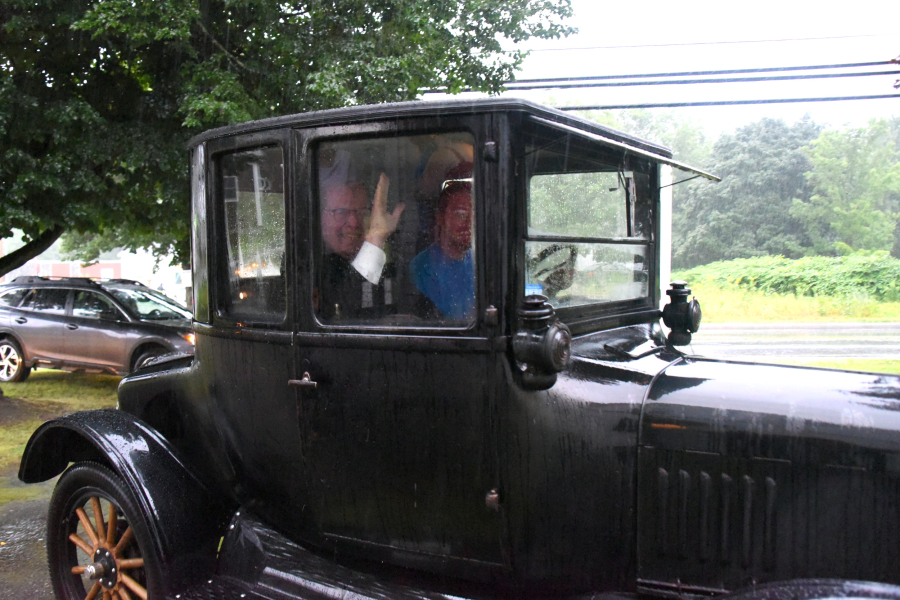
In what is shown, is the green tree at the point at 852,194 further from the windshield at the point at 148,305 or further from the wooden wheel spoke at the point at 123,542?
the wooden wheel spoke at the point at 123,542

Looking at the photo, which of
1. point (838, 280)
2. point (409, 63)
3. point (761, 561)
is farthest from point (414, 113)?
point (838, 280)

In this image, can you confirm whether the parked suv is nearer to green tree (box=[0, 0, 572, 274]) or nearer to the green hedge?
green tree (box=[0, 0, 572, 274])

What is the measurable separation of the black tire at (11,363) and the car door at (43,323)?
0.27 m

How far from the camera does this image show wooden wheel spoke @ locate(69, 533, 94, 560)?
2771 mm

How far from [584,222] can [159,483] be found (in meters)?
1.83

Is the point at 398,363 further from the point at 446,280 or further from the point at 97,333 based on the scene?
the point at 97,333

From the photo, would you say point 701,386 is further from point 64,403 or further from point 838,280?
point 838,280

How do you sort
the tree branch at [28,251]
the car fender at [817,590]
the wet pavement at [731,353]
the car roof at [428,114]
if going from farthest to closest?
the tree branch at [28,251] < the wet pavement at [731,353] < the car roof at [428,114] < the car fender at [817,590]

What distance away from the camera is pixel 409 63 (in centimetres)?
721

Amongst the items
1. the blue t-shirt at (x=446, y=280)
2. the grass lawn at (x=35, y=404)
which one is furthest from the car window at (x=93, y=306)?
the blue t-shirt at (x=446, y=280)

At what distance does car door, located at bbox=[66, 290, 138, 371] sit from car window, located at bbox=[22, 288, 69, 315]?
0.88ft

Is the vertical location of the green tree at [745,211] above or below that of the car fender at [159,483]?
above

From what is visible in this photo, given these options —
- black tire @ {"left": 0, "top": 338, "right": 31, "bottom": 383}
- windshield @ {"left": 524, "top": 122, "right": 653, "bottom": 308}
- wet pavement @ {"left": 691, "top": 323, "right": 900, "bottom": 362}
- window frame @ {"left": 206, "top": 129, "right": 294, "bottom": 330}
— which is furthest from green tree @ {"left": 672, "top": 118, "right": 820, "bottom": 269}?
window frame @ {"left": 206, "top": 129, "right": 294, "bottom": 330}

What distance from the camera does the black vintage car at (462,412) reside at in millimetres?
1824
